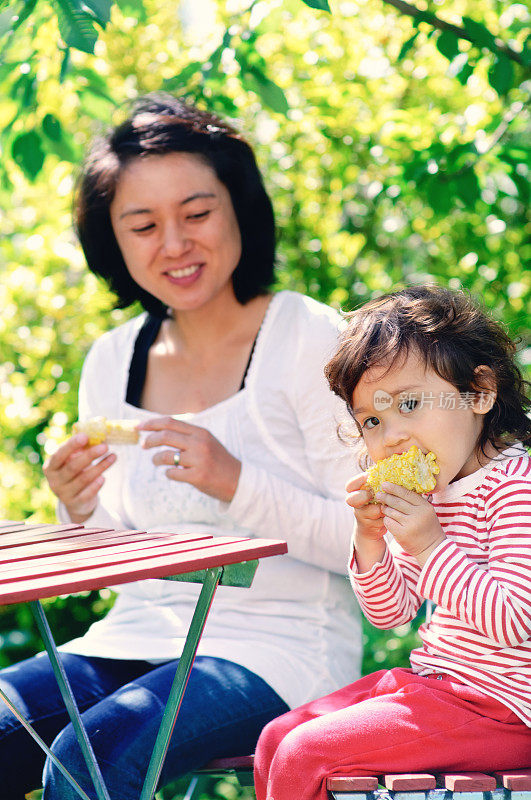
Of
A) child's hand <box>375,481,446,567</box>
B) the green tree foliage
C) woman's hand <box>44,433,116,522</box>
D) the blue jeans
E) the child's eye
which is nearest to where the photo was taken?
child's hand <box>375,481,446,567</box>

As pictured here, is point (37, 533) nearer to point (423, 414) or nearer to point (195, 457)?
point (195, 457)

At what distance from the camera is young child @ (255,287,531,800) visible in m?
1.56

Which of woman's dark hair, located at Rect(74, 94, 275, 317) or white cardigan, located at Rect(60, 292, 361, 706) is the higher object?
woman's dark hair, located at Rect(74, 94, 275, 317)

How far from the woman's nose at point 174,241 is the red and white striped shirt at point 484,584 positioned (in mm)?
1087

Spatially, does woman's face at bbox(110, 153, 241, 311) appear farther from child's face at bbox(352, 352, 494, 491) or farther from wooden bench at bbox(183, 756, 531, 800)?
wooden bench at bbox(183, 756, 531, 800)

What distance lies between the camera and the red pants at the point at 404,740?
1.54m

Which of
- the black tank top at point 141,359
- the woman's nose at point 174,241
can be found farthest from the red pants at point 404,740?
the woman's nose at point 174,241

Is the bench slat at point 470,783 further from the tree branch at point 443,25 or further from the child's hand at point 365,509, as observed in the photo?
the tree branch at point 443,25

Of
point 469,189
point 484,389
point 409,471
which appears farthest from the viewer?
point 469,189

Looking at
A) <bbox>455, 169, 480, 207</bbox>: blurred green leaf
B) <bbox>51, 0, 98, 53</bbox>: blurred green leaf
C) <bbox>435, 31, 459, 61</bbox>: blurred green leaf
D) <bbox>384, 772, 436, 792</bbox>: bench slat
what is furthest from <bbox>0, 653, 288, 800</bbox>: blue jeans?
<bbox>435, 31, 459, 61</bbox>: blurred green leaf

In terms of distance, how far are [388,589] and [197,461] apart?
0.56 meters

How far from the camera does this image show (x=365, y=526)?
A: 71.5 inches

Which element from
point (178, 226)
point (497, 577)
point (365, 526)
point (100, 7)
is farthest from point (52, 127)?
point (497, 577)

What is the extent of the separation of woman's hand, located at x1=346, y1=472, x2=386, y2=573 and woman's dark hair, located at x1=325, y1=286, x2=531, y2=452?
0.20 meters
